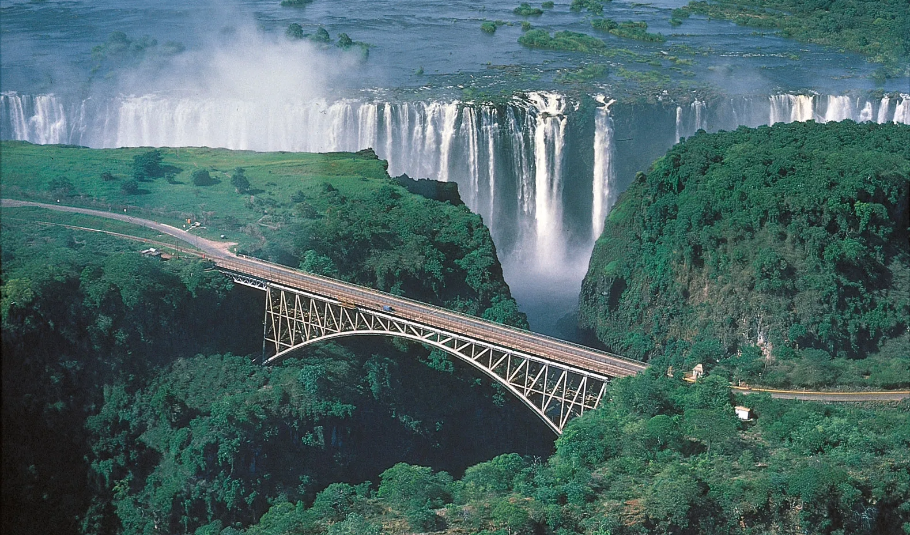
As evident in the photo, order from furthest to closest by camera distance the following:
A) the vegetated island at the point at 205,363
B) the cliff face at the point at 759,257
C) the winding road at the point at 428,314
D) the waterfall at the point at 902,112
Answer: the waterfall at the point at 902,112 → the cliff face at the point at 759,257 → the winding road at the point at 428,314 → the vegetated island at the point at 205,363

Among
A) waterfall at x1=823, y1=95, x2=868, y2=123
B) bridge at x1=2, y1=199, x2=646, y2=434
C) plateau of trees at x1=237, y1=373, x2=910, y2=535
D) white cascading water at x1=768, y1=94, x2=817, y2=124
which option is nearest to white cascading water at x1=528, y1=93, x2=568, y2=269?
white cascading water at x1=768, y1=94, x2=817, y2=124

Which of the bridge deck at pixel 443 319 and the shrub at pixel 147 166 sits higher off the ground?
the shrub at pixel 147 166

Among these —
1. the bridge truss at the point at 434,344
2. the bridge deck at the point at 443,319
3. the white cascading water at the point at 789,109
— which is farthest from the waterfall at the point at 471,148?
the bridge truss at the point at 434,344

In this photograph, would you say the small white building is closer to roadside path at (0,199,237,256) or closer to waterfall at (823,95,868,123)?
roadside path at (0,199,237,256)

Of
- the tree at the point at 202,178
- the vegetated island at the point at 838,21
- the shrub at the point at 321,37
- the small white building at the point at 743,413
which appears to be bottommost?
the small white building at the point at 743,413

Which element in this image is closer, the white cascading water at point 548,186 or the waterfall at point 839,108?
the white cascading water at point 548,186

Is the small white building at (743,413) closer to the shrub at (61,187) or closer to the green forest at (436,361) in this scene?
the green forest at (436,361)

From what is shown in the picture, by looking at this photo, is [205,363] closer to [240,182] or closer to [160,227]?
[160,227]
